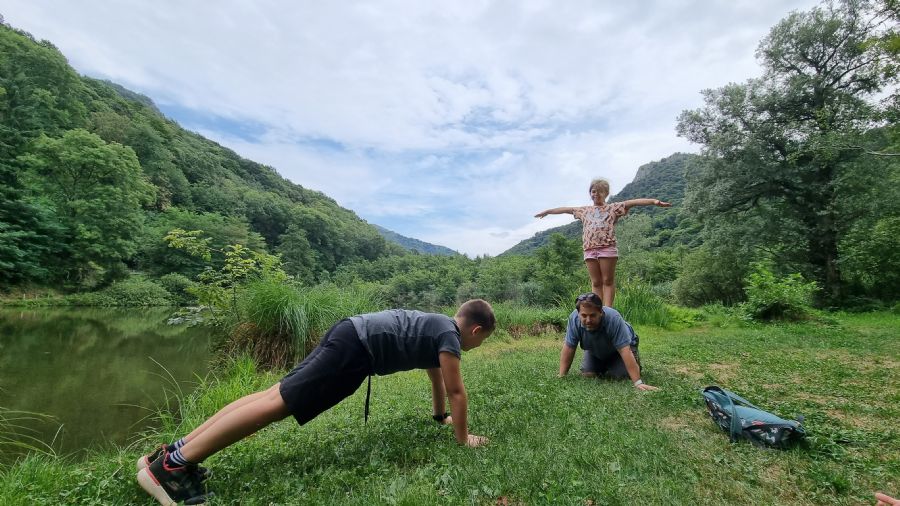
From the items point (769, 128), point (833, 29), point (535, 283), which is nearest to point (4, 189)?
point (535, 283)

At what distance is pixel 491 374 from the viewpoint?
17.2 feet

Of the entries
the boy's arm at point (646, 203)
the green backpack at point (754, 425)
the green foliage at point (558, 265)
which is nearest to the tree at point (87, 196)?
the green foliage at point (558, 265)

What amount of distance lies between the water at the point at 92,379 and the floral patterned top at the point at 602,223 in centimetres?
594

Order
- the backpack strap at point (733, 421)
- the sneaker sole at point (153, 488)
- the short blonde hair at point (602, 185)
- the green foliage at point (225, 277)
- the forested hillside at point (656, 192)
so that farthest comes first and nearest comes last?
the forested hillside at point (656, 192)
the green foliage at point (225, 277)
the short blonde hair at point (602, 185)
the backpack strap at point (733, 421)
the sneaker sole at point (153, 488)

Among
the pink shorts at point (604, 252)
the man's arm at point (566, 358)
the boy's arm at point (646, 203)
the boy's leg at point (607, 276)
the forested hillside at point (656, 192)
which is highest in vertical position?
the forested hillside at point (656, 192)

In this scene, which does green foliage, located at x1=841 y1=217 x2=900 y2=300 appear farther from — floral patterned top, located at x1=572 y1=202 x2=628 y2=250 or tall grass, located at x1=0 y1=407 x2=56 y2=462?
tall grass, located at x1=0 y1=407 x2=56 y2=462

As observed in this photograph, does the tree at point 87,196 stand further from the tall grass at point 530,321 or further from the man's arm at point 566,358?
the man's arm at point 566,358

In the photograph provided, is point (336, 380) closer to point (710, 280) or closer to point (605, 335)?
point (605, 335)

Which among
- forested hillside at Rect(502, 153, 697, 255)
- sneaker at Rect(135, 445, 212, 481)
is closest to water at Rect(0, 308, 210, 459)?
sneaker at Rect(135, 445, 212, 481)

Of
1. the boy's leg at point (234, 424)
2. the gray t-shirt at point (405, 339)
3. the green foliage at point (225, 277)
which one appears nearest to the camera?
the boy's leg at point (234, 424)

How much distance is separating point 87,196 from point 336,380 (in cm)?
4108

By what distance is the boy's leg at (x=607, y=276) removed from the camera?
219 inches

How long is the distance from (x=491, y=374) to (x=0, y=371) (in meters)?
8.21

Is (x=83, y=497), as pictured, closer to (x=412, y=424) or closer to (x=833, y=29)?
(x=412, y=424)
